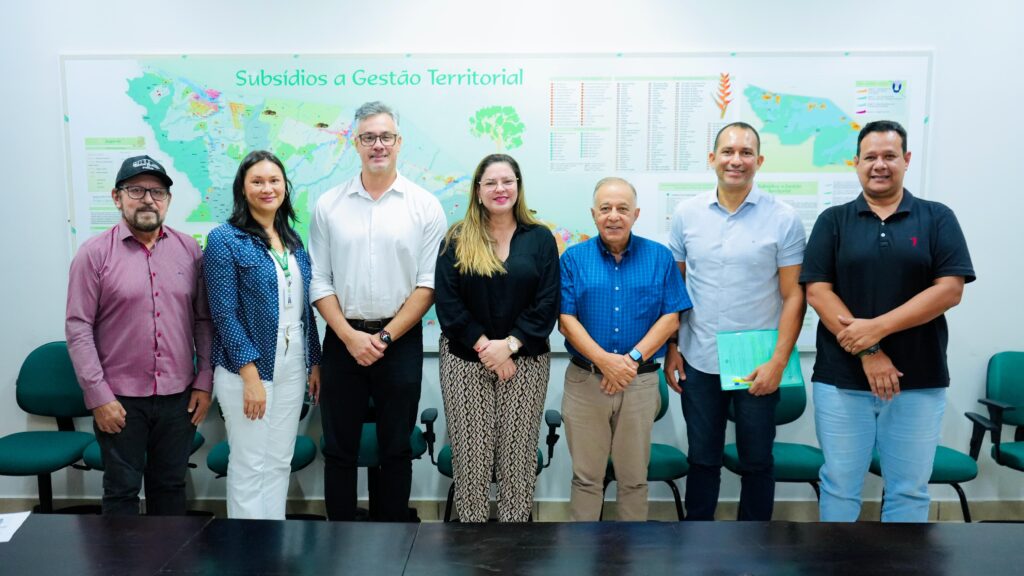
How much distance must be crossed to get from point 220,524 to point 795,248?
6.98ft

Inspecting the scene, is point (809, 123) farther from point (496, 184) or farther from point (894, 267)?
point (496, 184)

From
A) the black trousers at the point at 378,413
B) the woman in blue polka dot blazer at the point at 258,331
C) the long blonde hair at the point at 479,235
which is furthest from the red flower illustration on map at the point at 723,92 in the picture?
the woman in blue polka dot blazer at the point at 258,331

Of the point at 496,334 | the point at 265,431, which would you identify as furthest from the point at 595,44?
the point at 265,431

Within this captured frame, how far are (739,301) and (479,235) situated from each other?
103cm

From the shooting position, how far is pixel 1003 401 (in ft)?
9.87

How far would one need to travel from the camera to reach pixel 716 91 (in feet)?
9.85

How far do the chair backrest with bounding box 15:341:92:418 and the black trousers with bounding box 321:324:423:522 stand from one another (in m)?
1.55

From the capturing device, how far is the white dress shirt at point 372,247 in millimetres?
2371

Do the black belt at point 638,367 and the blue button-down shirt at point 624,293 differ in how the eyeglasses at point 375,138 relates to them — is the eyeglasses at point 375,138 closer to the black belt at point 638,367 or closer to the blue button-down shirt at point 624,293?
the blue button-down shirt at point 624,293

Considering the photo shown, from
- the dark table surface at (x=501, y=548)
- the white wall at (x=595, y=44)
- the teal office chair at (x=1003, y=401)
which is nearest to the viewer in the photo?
the dark table surface at (x=501, y=548)

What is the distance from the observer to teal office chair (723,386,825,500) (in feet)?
9.03

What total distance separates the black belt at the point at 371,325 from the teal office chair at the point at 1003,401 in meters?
2.73

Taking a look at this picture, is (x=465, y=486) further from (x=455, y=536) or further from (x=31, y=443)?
(x=31, y=443)

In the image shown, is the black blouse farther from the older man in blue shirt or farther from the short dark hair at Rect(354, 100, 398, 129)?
the short dark hair at Rect(354, 100, 398, 129)
